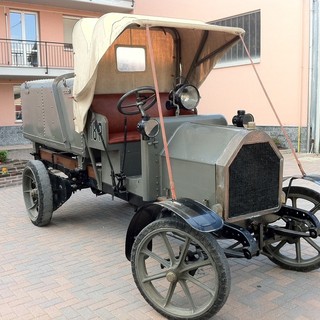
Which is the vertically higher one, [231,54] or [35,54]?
[35,54]

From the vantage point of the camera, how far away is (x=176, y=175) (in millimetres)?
3986

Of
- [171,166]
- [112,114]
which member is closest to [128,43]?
A: [112,114]

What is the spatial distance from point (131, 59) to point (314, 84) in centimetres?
864

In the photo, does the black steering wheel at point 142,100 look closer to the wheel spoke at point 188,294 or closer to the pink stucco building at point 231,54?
the wheel spoke at point 188,294

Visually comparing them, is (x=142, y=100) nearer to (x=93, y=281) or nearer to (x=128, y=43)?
(x=128, y=43)

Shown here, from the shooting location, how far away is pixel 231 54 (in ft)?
49.5

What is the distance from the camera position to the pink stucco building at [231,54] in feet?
42.1

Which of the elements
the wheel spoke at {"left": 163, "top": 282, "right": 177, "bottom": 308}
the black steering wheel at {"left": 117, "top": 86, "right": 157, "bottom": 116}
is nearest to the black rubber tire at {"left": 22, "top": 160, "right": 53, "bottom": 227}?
the black steering wheel at {"left": 117, "top": 86, "right": 157, "bottom": 116}

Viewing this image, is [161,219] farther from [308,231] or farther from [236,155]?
[308,231]

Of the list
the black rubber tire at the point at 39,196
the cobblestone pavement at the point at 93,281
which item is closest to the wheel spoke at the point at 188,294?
the cobblestone pavement at the point at 93,281

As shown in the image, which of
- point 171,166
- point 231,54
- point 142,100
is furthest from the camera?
point 231,54

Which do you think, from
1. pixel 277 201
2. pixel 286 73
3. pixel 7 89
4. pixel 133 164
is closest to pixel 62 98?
pixel 133 164

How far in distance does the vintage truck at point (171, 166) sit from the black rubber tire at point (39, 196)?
0.05 ft

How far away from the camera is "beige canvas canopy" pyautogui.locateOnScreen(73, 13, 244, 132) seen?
406 centimetres
